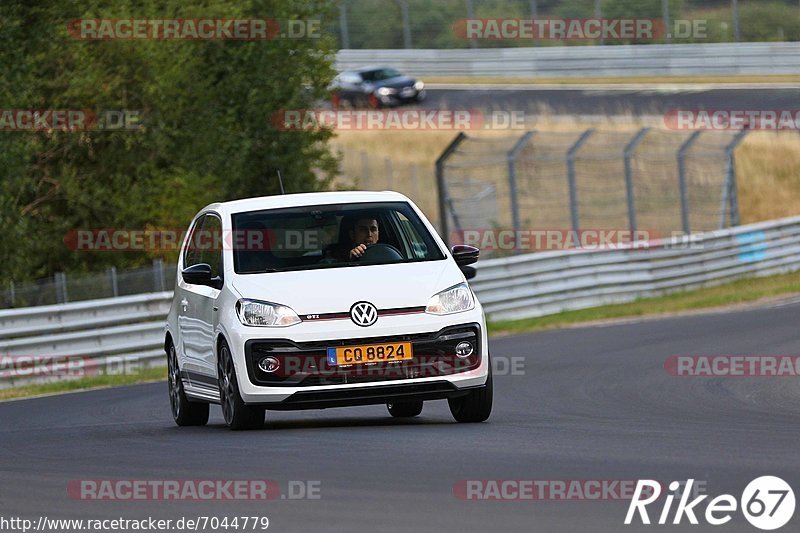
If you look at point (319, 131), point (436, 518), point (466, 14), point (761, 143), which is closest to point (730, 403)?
point (436, 518)

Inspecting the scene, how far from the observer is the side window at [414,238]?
1117cm

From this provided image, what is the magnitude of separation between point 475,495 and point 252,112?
2176 centimetres

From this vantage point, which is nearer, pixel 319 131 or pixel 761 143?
pixel 319 131

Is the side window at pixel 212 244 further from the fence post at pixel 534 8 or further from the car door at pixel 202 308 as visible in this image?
the fence post at pixel 534 8

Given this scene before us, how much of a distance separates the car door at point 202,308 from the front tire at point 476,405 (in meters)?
1.67

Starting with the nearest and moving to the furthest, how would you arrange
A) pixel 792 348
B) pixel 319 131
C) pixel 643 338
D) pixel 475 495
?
1. pixel 475 495
2. pixel 792 348
3. pixel 643 338
4. pixel 319 131

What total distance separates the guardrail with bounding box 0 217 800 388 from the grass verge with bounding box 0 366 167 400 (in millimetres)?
194

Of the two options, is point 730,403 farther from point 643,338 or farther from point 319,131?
point 319,131

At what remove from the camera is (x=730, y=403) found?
1212 cm

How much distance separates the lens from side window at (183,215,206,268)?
40.2 ft

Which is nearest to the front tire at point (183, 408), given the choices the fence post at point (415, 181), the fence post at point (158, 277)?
the fence post at point (158, 277)

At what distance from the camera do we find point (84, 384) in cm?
1928

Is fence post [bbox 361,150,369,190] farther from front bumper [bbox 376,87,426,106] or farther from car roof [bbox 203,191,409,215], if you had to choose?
car roof [bbox 203,191,409,215]

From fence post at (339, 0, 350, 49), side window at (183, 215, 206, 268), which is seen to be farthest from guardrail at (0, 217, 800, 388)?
fence post at (339, 0, 350, 49)
